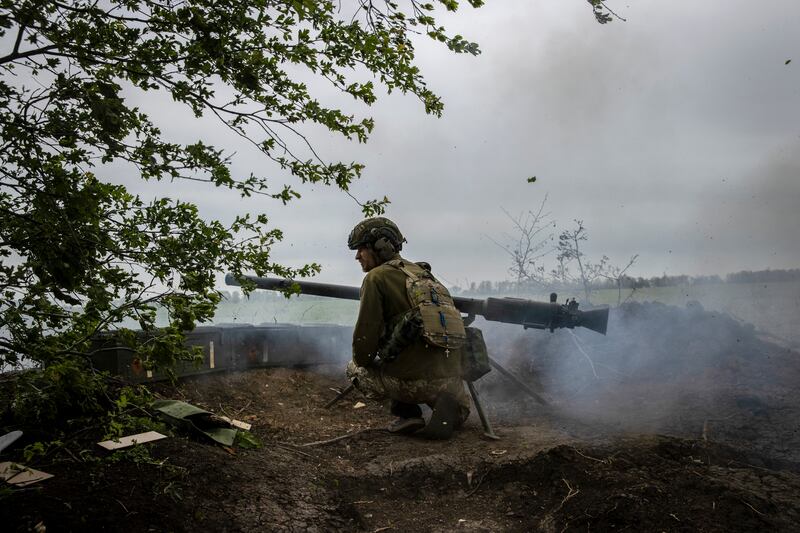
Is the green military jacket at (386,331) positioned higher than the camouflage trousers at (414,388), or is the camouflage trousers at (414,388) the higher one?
the green military jacket at (386,331)

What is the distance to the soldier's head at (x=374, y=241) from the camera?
5672 millimetres

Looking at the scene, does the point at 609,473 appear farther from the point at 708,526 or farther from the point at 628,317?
the point at 628,317

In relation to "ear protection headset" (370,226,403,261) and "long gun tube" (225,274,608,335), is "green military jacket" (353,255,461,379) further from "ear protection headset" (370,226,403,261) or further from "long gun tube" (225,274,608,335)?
"long gun tube" (225,274,608,335)

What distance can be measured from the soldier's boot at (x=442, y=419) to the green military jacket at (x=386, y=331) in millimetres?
228

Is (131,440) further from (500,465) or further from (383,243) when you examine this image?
(383,243)

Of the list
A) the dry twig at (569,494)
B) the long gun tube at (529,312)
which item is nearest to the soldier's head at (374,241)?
the long gun tube at (529,312)

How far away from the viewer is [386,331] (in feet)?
17.2

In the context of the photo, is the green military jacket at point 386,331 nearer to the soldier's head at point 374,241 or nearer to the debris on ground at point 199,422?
the soldier's head at point 374,241

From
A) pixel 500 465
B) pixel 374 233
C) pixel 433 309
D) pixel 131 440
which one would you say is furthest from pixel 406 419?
pixel 131 440

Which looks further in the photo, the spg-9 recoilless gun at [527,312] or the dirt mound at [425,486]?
the spg-9 recoilless gun at [527,312]

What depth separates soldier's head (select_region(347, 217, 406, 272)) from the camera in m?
5.67

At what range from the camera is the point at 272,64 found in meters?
3.02

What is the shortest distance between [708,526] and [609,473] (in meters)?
0.85

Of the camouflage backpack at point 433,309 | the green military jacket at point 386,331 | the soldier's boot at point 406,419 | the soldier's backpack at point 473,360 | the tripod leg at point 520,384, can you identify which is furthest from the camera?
the tripod leg at point 520,384
